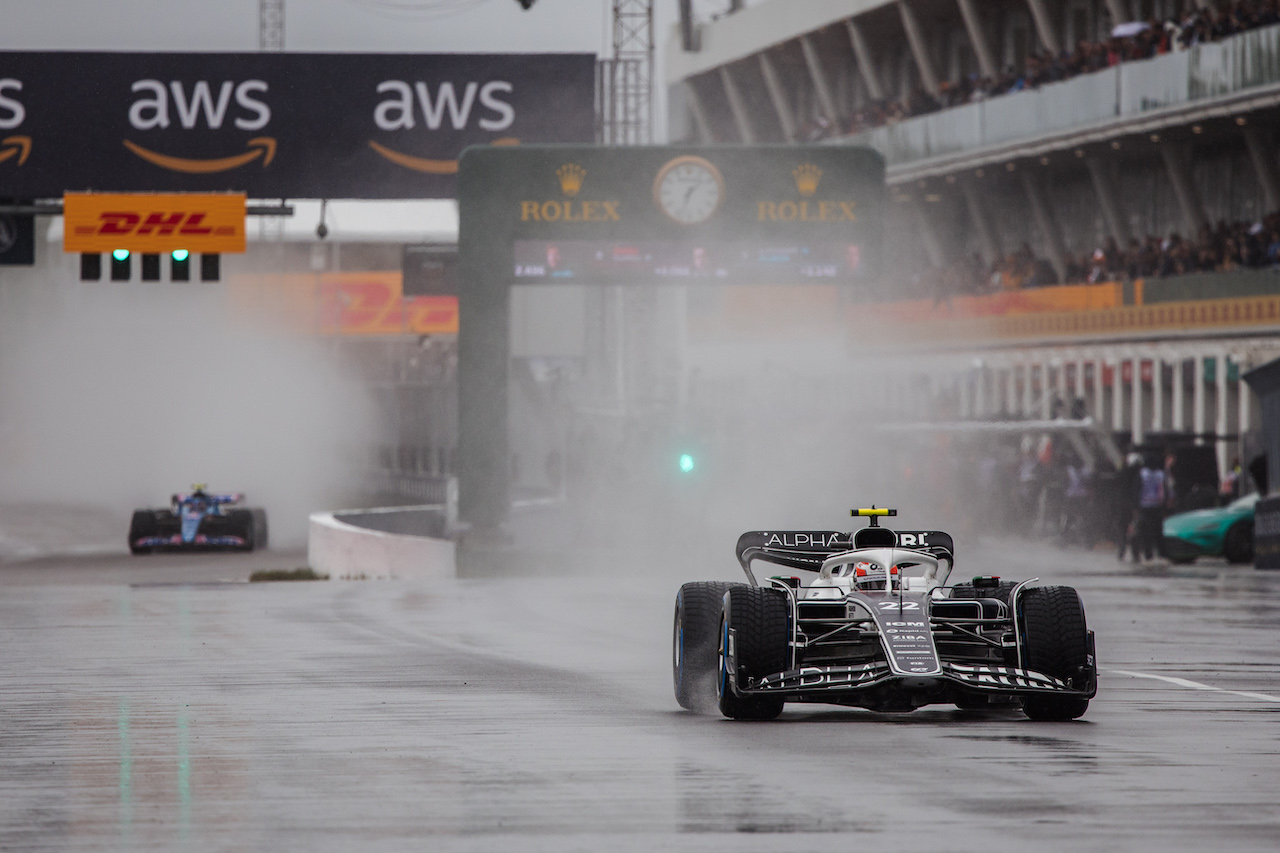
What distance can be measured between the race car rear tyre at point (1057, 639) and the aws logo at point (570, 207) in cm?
1610

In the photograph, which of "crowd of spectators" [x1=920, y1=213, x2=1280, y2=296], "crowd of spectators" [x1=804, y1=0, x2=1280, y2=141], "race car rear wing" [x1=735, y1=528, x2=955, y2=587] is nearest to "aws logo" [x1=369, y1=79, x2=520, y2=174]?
"crowd of spectators" [x1=920, y1=213, x2=1280, y2=296]

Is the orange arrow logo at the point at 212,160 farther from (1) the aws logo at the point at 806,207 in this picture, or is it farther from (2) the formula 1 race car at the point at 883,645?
(2) the formula 1 race car at the point at 883,645

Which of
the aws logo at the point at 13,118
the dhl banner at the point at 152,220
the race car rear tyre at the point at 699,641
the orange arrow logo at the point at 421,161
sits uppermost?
the aws logo at the point at 13,118

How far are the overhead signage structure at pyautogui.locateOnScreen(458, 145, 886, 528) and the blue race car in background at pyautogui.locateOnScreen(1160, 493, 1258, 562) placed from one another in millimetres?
5430

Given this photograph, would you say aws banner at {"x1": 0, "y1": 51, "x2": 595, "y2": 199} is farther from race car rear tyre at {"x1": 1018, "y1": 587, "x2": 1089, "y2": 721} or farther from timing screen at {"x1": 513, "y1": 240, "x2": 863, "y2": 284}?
race car rear tyre at {"x1": 1018, "y1": 587, "x2": 1089, "y2": 721}

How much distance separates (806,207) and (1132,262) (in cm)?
1265

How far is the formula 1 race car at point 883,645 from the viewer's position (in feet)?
28.2

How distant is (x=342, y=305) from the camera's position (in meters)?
75.2

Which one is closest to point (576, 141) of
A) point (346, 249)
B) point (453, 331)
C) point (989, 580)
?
point (989, 580)

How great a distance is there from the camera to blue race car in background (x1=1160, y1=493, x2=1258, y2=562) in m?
25.1

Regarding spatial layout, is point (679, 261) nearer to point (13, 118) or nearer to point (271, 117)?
point (271, 117)

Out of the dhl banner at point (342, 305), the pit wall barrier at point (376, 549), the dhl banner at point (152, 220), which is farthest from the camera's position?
the dhl banner at point (342, 305)

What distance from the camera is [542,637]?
48.1 ft

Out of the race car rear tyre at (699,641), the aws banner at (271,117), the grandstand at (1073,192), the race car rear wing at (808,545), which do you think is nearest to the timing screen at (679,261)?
the aws banner at (271,117)
